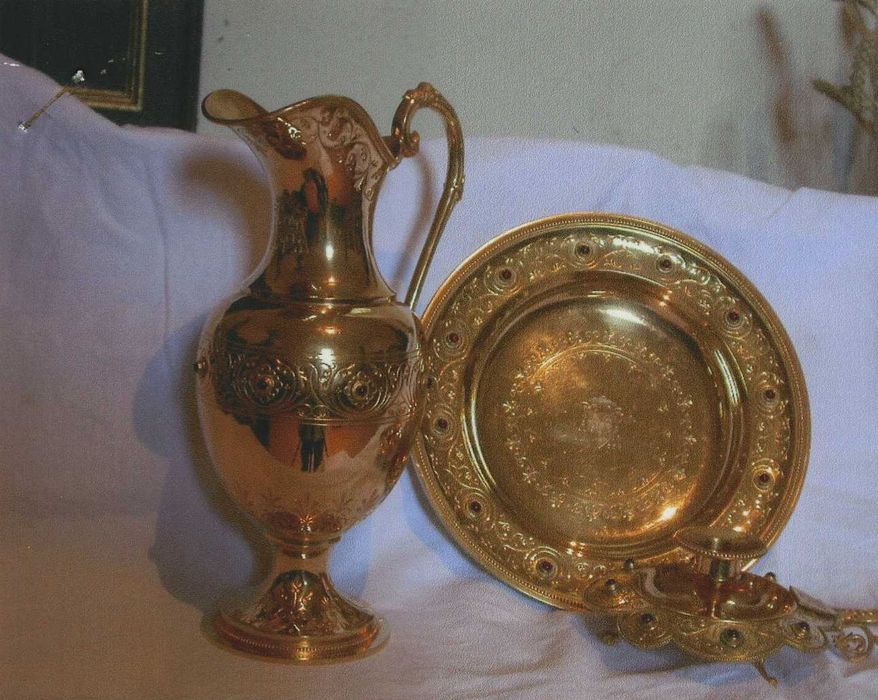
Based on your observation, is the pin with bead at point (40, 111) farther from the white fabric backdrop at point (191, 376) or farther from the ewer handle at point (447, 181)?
the ewer handle at point (447, 181)

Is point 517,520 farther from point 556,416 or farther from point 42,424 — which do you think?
point 42,424

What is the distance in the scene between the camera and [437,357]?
85 centimetres

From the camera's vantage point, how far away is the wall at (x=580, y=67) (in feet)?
3.53

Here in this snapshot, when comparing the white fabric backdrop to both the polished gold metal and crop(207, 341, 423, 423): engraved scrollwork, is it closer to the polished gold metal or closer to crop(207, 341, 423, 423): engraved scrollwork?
the polished gold metal

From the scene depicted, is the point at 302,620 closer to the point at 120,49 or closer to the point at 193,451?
the point at 193,451

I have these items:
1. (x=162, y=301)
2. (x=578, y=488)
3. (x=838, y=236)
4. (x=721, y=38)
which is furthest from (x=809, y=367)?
(x=162, y=301)

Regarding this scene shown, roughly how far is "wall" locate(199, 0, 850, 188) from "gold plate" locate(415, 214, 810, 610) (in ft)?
1.03

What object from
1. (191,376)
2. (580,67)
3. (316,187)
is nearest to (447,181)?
(316,187)

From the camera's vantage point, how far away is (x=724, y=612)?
697 mm

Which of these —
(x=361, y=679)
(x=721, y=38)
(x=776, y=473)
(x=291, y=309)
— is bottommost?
(x=361, y=679)

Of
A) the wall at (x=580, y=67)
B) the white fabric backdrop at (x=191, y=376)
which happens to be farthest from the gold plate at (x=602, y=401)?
the wall at (x=580, y=67)

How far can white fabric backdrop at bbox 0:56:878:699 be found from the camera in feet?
2.50

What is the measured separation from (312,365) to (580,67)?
604 mm

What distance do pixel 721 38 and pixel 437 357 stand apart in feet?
1.82
